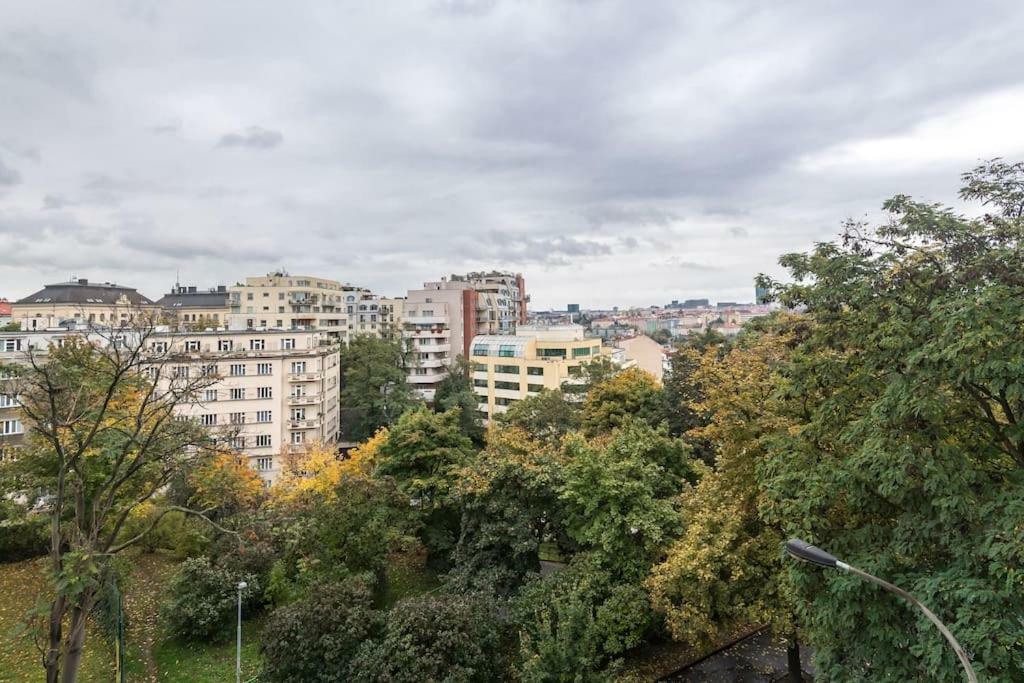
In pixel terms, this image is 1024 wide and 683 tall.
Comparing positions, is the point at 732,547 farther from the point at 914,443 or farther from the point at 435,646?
the point at 435,646

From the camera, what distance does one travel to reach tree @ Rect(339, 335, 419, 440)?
48.5 metres

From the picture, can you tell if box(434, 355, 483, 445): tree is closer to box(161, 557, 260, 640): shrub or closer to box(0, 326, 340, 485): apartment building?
box(0, 326, 340, 485): apartment building

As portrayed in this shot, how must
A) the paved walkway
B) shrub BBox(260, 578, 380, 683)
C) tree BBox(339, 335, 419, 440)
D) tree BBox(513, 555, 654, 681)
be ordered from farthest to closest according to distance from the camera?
tree BBox(339, 335, 419, 440)
the paved walkway
shrub BBox(260, 578, 380, 683)
tree BBox(513, 555, 654, 681)

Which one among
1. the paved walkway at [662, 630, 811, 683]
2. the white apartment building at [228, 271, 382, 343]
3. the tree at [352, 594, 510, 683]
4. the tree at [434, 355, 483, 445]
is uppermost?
the white apartment building at [228, 271, 382, 343]

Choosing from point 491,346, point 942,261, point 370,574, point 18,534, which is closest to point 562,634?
point 370,574

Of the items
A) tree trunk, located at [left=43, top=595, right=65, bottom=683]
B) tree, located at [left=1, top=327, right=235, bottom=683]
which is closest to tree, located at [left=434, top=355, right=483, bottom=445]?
tree, located at [left=1, top=327, right=235, bottom=683]

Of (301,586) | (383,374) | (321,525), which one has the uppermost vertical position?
(383,374)

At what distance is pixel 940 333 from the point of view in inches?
372

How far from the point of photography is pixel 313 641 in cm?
1611

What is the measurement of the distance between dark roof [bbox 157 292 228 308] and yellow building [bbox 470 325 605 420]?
3693cm

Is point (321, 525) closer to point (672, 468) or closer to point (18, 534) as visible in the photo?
point (672, 468)

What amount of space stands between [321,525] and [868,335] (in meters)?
18.0

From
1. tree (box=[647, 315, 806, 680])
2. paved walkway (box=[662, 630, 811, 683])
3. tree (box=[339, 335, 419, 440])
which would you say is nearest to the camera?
tree (box=[647, 315, 806, 680])

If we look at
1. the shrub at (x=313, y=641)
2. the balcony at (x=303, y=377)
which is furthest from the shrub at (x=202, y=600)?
the balcony at (x=303, y=377)
